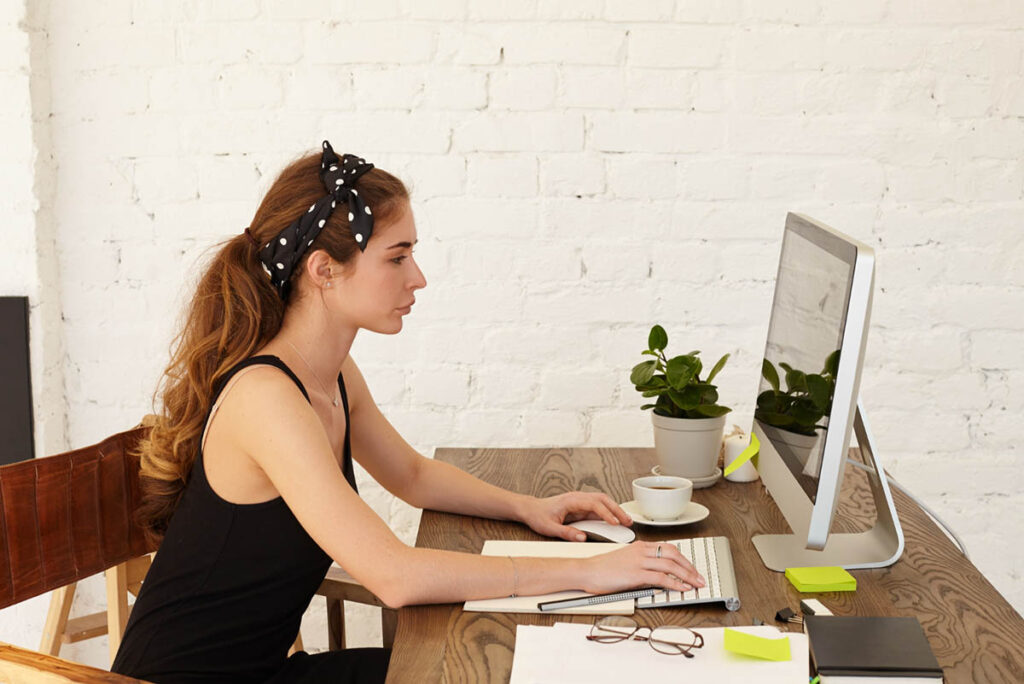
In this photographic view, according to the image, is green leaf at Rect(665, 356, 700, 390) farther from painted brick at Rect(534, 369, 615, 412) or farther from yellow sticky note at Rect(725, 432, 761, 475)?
painted brick at Rect(534, 369, 615, 412)

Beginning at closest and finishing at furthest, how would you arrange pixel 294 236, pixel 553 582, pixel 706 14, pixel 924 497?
1. pixel 553 582
2. pixel 294 236
3. pixel 706 14
4. pixel 924 497

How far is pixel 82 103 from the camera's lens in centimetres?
238

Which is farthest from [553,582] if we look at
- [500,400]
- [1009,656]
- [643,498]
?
[500,400]

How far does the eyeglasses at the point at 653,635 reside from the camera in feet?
3.83

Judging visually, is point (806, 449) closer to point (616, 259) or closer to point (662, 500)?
point (662, 500)

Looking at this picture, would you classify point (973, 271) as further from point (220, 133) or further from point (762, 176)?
point (220, 133)

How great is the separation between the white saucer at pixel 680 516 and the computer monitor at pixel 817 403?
0.11m

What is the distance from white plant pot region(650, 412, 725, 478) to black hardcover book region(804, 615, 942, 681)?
586mm

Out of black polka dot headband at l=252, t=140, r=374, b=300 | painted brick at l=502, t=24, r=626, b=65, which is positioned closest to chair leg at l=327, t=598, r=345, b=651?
black polka dot headband at l=252, t=140, r=374, b=300

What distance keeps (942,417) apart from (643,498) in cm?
112

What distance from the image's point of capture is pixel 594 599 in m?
1.32

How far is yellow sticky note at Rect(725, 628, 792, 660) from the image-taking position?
1.13 m

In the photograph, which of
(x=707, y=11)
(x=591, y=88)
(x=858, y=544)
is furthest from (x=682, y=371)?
(x=707, y=11)

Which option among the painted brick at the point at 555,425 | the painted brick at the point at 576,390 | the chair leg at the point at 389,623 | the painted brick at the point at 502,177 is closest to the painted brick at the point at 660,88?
the painted brick at the point at 502,177
